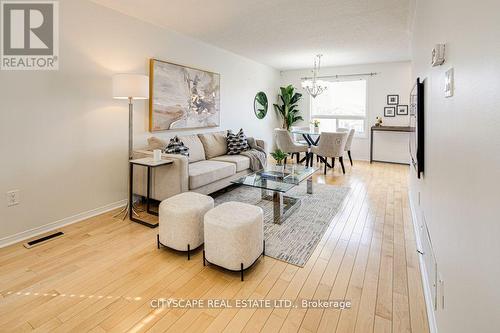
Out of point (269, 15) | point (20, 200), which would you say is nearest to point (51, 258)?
point (20, 200)

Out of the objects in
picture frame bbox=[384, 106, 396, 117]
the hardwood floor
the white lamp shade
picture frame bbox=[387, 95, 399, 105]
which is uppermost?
picture frame bbox=[387, 95, 399, 105]

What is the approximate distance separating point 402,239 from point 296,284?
1.38 meters

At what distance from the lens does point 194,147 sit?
420 cm

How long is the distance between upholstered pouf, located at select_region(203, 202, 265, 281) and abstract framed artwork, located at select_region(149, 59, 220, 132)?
2350 mm

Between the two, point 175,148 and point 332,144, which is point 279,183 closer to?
point 175,148

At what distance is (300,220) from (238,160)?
1.59m

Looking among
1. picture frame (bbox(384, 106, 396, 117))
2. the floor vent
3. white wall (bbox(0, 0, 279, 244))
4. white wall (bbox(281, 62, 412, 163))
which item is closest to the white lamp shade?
white wall (bbox(0, 0, 279, 244))

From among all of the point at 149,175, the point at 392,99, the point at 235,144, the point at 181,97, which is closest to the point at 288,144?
the point at 235,144

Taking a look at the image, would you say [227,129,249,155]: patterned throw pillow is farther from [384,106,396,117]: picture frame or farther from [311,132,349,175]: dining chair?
[384,106,396,117]: picture frame

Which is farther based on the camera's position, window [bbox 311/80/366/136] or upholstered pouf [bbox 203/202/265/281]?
window [bbox 311/80/366/136]

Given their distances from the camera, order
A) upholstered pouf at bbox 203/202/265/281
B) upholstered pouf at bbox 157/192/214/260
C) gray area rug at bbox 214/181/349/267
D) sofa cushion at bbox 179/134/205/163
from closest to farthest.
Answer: upholstered pouf at bbox 203/202/265/281, upholstered pouf at bbox 157/192/214/260, gray area rug at bbox 214/181/349/267, sofa cushion at bbox 179/134/205/163

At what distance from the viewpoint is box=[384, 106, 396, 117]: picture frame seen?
21.5ft

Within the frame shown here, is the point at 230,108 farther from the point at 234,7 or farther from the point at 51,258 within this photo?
the point at 51,258

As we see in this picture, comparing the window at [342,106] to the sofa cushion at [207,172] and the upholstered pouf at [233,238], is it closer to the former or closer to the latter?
the sofa cushion at [207,172]
